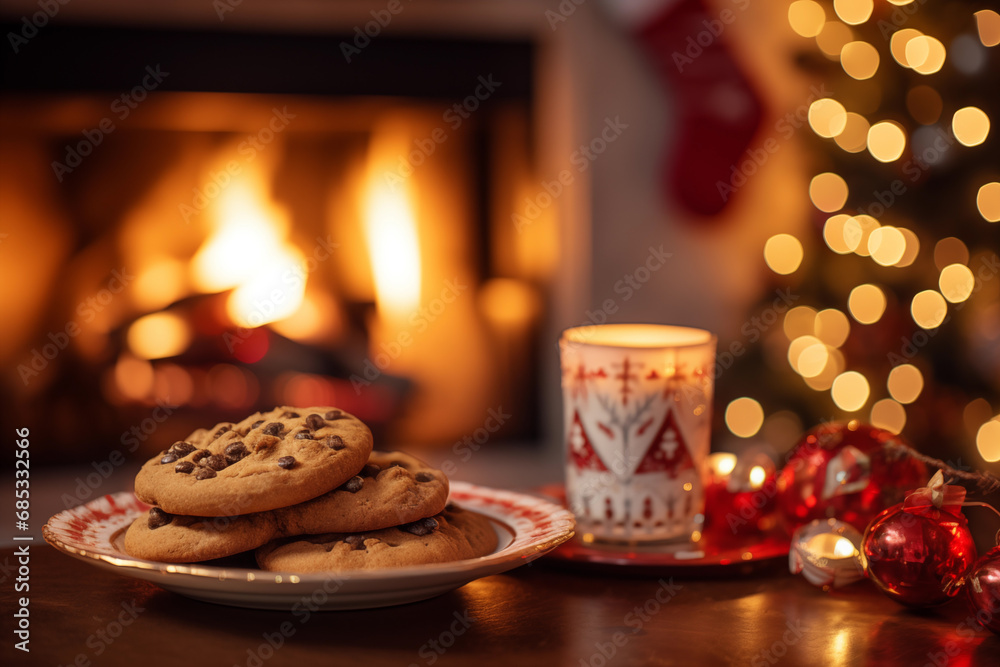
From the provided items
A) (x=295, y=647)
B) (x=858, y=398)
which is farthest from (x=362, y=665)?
(x=858, y=398)

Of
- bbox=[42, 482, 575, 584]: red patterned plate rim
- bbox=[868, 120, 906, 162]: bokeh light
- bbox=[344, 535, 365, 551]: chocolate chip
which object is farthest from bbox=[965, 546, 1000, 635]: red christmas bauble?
bbox=[868, 120, 906, 162]: bokeh light

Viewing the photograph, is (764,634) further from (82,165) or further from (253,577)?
(82,165)

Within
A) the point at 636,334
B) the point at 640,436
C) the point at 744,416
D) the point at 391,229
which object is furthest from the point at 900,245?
the point at 640,436

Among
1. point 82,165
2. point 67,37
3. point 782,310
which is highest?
point 67,37

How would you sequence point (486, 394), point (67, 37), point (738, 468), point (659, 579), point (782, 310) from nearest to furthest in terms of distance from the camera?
1. point (659, 579)
2. point (738, 468)
3. point (67, 37)
4. point (782, 310)
5. point (486, 394)

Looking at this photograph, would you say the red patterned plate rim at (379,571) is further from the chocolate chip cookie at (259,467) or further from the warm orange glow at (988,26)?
the warm orange glow at (988,26)
